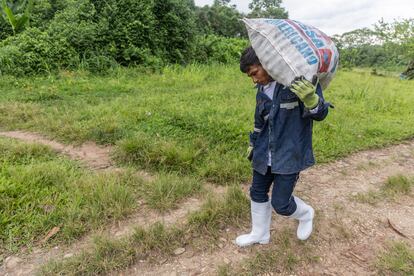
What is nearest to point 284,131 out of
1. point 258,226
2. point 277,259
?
point 258,226

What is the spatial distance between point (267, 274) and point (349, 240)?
A: 2.49 ft

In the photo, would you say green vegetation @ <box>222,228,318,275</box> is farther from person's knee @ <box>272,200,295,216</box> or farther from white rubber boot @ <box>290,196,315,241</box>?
person's knee @ <box>272,200,295,216</box>

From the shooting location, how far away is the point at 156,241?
216cm

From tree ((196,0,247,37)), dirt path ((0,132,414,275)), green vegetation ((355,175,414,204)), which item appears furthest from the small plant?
tree ((196,0,247,37))

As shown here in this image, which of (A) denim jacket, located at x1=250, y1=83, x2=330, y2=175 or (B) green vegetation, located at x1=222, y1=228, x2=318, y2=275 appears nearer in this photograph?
(A) denim jacket, located at x1=250, y1=83, x2=330, y2=175

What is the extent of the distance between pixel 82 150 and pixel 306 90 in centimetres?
273

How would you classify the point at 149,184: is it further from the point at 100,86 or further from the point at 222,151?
the point at 100,86

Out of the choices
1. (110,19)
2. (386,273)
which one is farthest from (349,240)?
(110,19)

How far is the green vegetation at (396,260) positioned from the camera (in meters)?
2.04

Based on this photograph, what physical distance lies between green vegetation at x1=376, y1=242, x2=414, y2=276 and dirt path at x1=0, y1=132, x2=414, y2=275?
6 cm

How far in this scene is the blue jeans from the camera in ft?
6.38

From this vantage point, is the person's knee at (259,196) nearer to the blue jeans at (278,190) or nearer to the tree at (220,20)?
the blue jeans at (278,190)

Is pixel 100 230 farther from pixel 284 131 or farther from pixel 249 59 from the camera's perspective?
pixel 249 59

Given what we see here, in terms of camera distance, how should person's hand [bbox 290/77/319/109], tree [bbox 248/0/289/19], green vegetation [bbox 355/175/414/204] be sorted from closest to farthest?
person's hand [bbox 290/77/319/109]
green vegetation [bbox 355/175/414/204]
tree [bbox 248/0/289/19]
